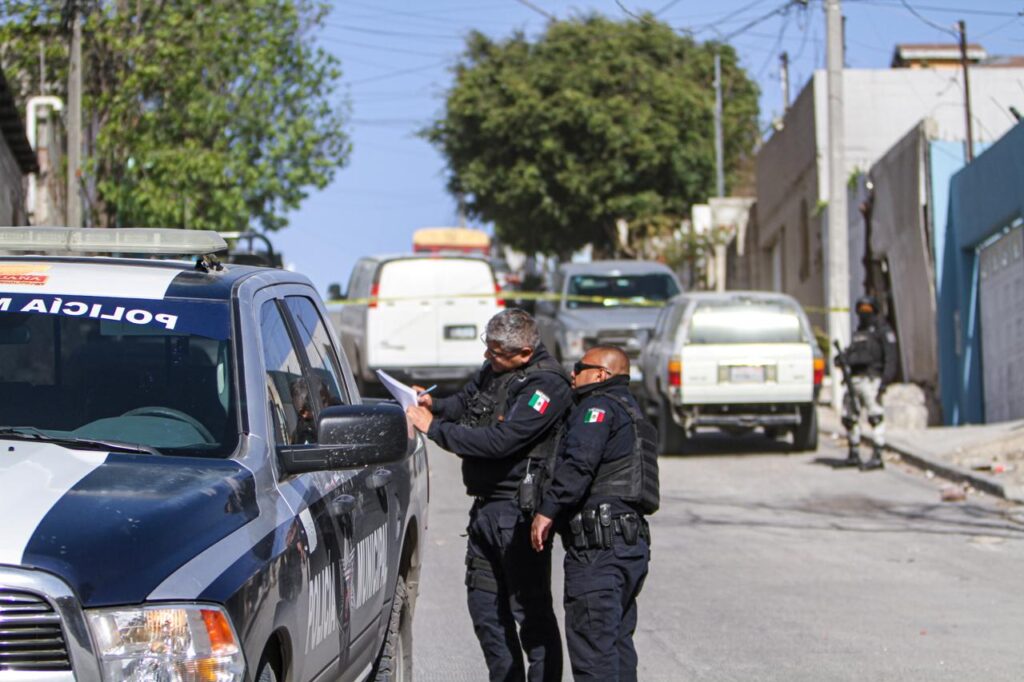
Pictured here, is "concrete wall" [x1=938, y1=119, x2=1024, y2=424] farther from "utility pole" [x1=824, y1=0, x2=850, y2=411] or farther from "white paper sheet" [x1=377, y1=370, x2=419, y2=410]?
"white paper sheet" [x1=377, y1=370, x2=419, y2=410]

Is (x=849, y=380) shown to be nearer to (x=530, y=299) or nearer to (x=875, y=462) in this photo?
(x=875, y=462)

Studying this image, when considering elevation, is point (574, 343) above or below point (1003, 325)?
below

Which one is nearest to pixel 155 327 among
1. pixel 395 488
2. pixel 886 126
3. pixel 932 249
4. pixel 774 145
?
pixel 395 488

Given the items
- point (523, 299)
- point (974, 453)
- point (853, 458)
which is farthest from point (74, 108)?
point (974, 453)

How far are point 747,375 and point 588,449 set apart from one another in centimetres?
1185

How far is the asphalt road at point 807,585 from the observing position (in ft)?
25.1

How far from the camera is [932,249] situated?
70.4 ft

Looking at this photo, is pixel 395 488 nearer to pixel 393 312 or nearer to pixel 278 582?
pixel 278 582

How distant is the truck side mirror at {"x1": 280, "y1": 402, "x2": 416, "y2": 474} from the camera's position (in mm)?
4250

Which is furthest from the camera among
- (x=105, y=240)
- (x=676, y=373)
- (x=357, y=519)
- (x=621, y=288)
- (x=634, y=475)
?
(x=621, y=288)

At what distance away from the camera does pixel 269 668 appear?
12.4 ft

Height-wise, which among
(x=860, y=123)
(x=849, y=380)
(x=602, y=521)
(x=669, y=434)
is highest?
(x=860, y=123)

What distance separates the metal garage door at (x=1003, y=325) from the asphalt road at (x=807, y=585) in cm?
311

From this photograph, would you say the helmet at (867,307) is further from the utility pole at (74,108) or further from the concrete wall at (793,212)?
the utility pole at (74,108)
